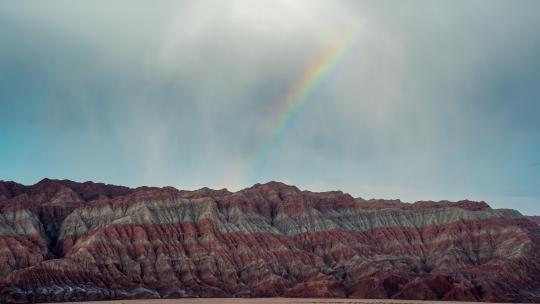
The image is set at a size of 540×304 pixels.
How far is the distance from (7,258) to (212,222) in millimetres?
57373

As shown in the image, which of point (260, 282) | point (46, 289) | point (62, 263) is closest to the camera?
point (46, 289)

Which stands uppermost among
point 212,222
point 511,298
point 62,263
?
point 212,222

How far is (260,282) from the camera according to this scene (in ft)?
585

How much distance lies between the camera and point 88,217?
199125 millimetres

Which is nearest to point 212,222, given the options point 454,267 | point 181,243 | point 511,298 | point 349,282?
point 181,243

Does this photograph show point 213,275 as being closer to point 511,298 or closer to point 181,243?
point 181,243

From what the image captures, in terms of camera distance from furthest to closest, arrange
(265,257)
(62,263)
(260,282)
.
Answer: (265,257) → (260,282) → (62,263)

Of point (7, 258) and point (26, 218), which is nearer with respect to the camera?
point (7, 258)

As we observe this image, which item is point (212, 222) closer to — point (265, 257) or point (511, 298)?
point (265, 257)

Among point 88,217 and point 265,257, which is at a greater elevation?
point 88,217

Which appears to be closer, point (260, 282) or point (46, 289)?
point (46, 289)

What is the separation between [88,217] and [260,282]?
57.0 metres

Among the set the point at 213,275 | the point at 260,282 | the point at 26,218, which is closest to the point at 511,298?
the point at 260,282

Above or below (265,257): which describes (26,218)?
above
